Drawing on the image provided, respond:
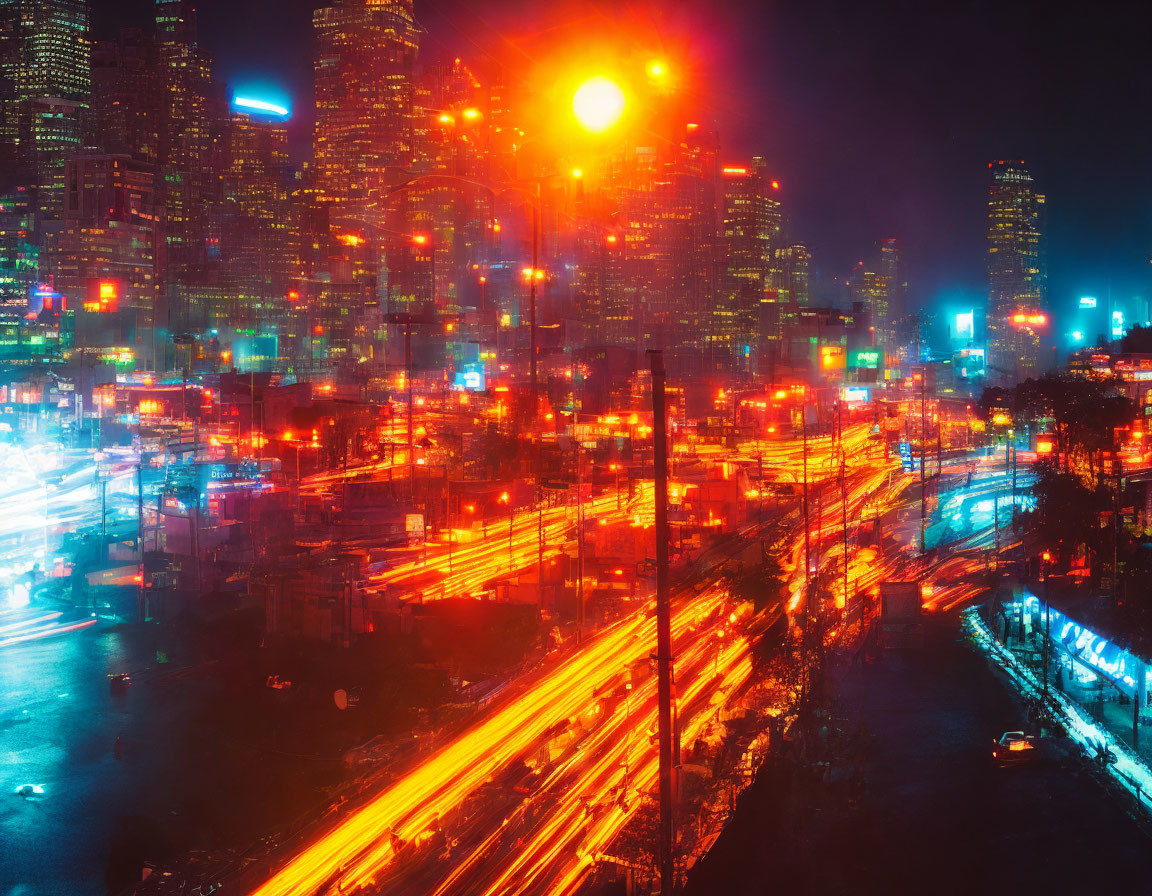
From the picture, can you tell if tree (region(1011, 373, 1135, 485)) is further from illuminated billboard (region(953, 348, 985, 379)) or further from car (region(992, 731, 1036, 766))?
illuminated billboard (region(953, 348, 985, 379))

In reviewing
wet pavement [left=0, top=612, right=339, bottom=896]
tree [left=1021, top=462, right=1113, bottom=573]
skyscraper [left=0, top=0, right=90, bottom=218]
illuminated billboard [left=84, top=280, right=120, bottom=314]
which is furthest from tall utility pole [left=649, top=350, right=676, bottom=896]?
skyscraper [left=0, top=0, right=90, bottom=218]

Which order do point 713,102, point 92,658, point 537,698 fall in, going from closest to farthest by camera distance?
1. point 537,698
2. point 713,102
3. point 92,658

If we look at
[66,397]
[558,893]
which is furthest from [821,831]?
[66,397]

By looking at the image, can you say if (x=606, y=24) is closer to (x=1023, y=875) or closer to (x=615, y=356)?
(x=1023, y=875)

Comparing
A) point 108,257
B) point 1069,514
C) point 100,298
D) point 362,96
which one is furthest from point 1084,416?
point 362,96

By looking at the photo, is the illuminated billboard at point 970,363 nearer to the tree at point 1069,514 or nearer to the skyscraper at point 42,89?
the tree at point 1069,514

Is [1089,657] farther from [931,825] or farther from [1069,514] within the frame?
[1069,514]

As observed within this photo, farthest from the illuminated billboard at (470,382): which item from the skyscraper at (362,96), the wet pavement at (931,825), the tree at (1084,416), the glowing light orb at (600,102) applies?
the skyscraper at (362,96)
